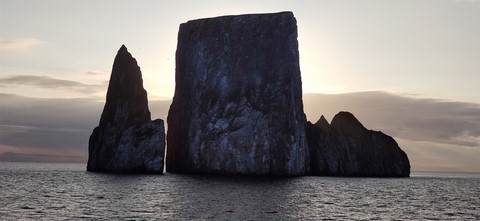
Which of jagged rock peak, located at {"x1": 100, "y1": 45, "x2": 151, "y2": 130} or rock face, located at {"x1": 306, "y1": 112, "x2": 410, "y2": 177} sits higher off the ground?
jagged rock peak, located at {"x1": 100, "y1": 45, "x2": 151, "y2": 130}

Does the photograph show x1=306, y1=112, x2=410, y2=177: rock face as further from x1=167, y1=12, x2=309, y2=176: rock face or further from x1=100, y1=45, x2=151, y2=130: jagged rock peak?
x1=100, y1=45, x2=151, y2=130: jagged rock peak

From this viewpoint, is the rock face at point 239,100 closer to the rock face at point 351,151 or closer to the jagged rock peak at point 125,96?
the jagged rock peak at point 125,96

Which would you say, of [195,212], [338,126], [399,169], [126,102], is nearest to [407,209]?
[195,212]

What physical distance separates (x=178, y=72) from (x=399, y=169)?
76527 millimetres

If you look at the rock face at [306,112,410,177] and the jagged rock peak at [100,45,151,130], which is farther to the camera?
the rock face at [306,112,410,177]

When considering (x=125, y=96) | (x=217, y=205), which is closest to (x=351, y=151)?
(x=125, y=96)

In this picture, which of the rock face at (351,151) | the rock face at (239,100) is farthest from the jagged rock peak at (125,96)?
the rock face at (351,151)

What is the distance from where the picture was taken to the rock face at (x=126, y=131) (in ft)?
434

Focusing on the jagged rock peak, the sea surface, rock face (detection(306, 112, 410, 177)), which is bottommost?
the sea surface

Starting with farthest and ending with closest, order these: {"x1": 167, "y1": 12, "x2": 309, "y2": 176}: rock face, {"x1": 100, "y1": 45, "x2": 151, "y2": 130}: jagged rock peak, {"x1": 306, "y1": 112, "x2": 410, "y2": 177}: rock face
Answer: {"x1": 306, "y1": 112, "x2": 410, "y2": 177}: rock face → {"x1": 100, "y1": 45, "x2": 151, "y2": 130}: jagged rock peak → {"x1": 167, "y1": 12, "x2": 309, "y2": 176}: rock face

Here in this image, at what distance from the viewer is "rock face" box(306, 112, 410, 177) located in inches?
6289

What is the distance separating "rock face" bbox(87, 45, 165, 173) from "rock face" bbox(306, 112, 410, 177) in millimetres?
46499

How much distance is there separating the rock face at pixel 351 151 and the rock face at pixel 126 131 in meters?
46.5

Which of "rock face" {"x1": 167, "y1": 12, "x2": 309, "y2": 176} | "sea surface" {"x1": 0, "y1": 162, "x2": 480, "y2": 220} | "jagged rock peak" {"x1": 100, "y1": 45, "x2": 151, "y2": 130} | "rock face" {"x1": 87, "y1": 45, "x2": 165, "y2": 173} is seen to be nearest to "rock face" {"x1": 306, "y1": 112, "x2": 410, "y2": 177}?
"rock face" {"x1": 167, "y1": 12, "x2": 309, "y2": 176}
